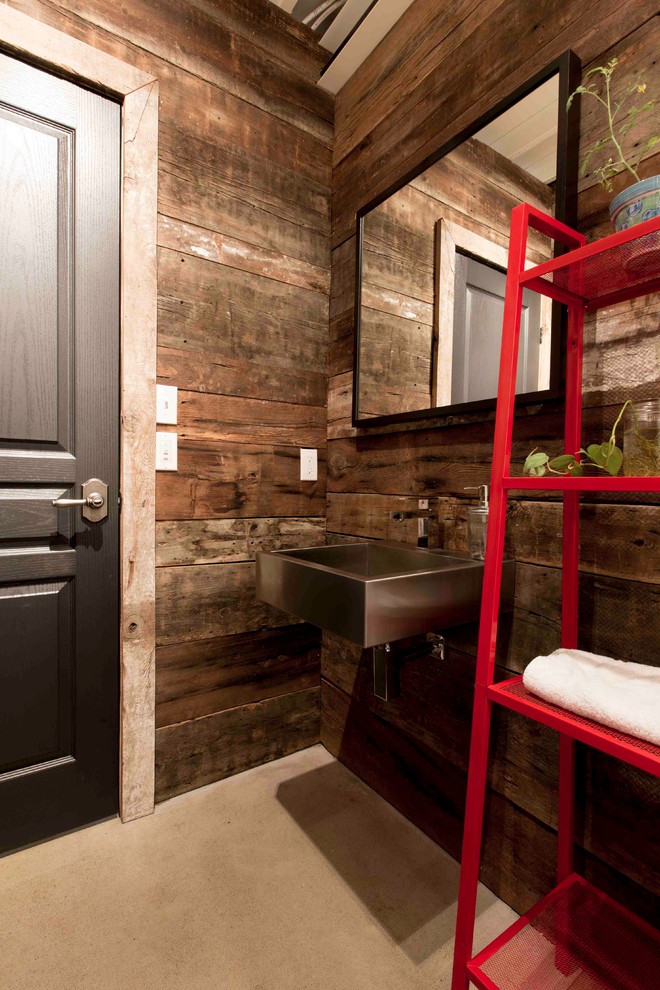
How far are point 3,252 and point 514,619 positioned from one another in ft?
5.26

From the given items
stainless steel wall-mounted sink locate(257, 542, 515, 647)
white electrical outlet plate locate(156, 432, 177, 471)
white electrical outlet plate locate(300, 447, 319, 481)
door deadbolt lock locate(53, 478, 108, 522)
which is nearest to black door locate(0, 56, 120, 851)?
door deadbolt lock locate(53, 478, 108, 522)

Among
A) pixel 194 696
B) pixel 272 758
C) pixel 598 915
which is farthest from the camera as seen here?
pixel 272 758

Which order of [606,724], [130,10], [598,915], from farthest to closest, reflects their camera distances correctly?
[130,10], [598,915], [606,724]

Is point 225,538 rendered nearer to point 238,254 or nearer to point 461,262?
point 238,254

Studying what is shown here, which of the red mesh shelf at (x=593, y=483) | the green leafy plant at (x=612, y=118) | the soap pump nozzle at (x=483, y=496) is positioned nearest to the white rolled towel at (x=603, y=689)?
the red mesh shelf at (x=593, y=483)

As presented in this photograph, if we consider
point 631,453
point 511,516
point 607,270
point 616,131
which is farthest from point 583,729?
point 616,131

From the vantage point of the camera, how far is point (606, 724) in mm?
714

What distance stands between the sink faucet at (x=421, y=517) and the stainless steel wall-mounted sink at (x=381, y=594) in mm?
49

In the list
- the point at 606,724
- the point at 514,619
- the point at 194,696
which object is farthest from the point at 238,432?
the point at 606,724

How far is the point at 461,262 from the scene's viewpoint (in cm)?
136

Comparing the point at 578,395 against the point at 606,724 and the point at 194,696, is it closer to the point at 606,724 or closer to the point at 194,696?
the point at 606,724

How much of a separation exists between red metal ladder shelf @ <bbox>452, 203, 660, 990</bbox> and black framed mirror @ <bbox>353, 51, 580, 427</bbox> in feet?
0.53

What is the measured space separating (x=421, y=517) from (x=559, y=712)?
76cm

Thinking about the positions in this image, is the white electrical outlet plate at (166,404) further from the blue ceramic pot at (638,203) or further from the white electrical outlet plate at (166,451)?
the blue ceramic pot at (638,203)
